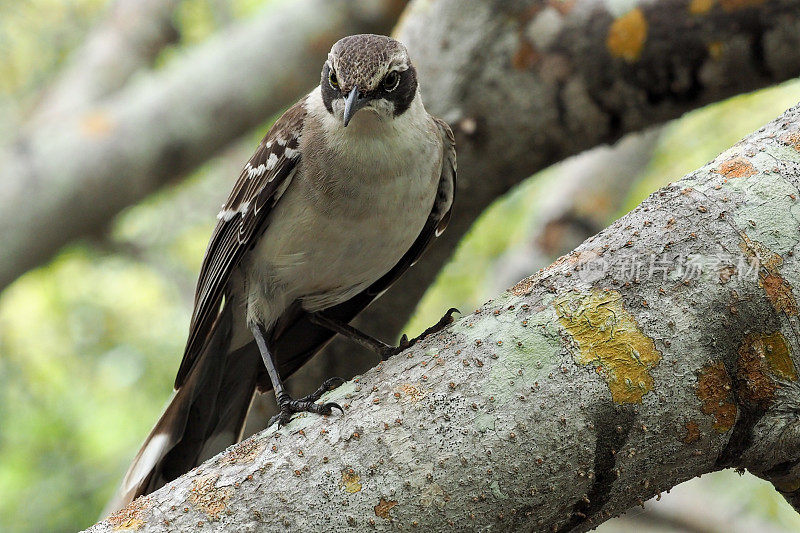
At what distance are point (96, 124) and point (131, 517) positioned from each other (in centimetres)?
336

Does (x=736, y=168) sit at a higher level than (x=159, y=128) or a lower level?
lower

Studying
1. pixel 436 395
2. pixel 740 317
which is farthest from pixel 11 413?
pixel 740 317

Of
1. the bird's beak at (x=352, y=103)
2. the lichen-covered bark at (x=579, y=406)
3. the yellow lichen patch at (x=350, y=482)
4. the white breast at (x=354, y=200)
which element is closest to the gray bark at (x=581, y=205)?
the white breast at (x=354, y=200)

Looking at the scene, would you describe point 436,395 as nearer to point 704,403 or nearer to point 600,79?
point 704,403

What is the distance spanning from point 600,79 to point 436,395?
97.5 inches

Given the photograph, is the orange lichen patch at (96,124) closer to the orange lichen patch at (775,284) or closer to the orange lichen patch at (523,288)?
the orange lichen patch at (523,288)

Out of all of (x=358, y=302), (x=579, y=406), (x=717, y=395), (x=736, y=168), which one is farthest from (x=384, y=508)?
(x=358, y=302)

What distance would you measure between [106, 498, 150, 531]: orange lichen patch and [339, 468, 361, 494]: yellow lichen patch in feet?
1.64

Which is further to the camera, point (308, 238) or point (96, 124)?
point (96, 124)

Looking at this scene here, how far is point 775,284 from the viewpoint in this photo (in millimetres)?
2215

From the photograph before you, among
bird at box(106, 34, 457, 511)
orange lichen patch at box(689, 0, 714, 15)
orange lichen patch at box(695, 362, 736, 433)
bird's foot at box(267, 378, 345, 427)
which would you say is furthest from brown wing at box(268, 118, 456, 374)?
orange lichen patch at box(695, 362, 736, 433)

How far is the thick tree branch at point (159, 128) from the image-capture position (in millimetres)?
4820

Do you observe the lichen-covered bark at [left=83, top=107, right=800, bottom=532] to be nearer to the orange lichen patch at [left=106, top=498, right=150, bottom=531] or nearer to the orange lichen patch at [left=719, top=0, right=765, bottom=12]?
the orange lichen patch at [left=106, top=498, right=150, bottom=531]

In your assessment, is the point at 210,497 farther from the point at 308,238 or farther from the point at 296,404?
the point at 308,238
